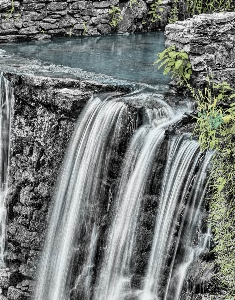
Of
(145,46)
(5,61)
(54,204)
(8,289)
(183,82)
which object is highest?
(145,46)

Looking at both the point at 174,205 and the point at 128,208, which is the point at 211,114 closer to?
the point at 174,205

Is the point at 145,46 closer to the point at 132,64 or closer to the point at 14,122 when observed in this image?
the point at 132,64

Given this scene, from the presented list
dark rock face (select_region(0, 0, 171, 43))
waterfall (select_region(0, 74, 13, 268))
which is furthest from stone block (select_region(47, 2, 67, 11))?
waterfall (select_region(0, 74, 13, 268))

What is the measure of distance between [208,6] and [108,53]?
2.09 meters

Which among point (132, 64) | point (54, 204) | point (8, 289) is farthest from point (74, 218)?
point (132, 64)

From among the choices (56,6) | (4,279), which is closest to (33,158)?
(4,279)

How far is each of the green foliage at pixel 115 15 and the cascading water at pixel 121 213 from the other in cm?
416

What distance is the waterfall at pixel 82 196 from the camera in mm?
6383

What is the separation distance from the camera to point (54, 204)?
6863 mm

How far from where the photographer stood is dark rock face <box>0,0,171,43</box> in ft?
34.1

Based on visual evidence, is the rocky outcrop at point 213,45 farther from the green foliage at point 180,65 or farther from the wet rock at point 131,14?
the wet rock at point 131,14

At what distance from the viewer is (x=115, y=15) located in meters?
10.7

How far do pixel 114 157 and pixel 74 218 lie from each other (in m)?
0.76

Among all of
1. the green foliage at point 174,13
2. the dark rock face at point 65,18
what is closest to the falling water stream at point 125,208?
the dark rock face at point 65,18
